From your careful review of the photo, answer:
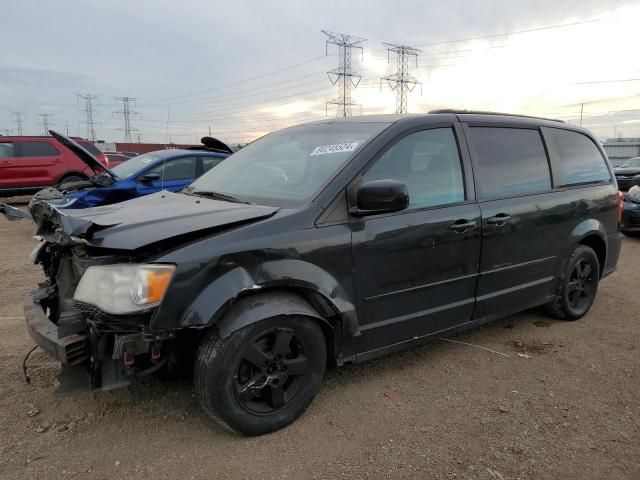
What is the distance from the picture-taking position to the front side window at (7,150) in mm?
12250

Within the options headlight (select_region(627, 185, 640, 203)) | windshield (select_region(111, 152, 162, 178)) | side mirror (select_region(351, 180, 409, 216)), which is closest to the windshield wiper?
side mirror (select_region(351, 180, 409, 216))

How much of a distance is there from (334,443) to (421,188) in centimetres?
164

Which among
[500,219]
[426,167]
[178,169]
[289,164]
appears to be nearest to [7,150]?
[178,169]

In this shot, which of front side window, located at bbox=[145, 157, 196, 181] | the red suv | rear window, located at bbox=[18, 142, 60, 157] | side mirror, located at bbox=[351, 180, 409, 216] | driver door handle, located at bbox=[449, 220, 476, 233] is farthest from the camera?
rear window, located at bbox=[18, 142, 60, 157]

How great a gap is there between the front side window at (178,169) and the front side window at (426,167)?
5.63m

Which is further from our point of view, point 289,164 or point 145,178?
point 145,178

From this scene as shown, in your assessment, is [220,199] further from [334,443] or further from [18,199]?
[18,199]

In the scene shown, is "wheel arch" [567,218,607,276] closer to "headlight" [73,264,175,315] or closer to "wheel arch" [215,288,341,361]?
"wheel arch" [215,288,341,361]

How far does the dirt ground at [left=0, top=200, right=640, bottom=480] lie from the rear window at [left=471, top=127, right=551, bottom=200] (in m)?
1.26

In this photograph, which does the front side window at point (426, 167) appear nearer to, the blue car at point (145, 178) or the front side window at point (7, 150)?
the blue car at point (145, 178)

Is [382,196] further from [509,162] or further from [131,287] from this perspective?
[509,162]

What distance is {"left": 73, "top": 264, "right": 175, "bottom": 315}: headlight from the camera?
7.36 ft

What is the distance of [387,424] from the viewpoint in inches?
108

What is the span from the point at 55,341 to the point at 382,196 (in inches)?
71.0
